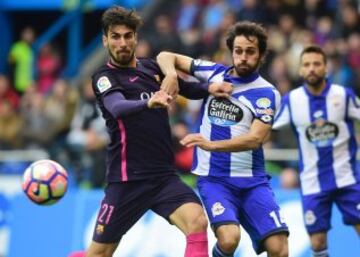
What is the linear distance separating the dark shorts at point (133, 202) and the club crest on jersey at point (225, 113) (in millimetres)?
659

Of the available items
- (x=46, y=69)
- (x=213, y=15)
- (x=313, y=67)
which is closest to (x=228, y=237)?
(x=313, y=67)

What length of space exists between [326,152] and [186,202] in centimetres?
234

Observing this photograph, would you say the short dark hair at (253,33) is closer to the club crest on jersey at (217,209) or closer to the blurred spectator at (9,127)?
the club crest on jersey at (217,209)

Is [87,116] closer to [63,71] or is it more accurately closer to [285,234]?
[63,71]

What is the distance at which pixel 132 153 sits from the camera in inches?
363

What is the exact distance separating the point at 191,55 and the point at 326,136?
6231 millimetres

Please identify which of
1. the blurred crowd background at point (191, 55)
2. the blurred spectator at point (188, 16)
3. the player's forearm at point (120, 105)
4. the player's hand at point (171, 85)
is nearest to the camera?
the player's forearm at point (120, 105)

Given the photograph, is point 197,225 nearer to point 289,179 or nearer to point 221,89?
point 221,89

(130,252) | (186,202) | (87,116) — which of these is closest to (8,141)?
(87,116)

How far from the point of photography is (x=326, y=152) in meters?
10.9

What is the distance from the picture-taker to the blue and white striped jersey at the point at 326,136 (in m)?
10.9

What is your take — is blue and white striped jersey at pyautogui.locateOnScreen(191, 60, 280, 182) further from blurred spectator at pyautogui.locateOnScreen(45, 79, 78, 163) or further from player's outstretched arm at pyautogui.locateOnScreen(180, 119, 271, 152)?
blurred spectator at pyautogui.locateOnScreen(45, 79, 78, 163)

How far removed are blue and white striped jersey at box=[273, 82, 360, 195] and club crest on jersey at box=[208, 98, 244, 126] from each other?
1823 millimetres

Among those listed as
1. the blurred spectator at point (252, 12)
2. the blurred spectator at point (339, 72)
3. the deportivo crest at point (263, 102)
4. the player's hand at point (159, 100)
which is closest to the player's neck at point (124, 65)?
the player's hand at point (159, 100)
